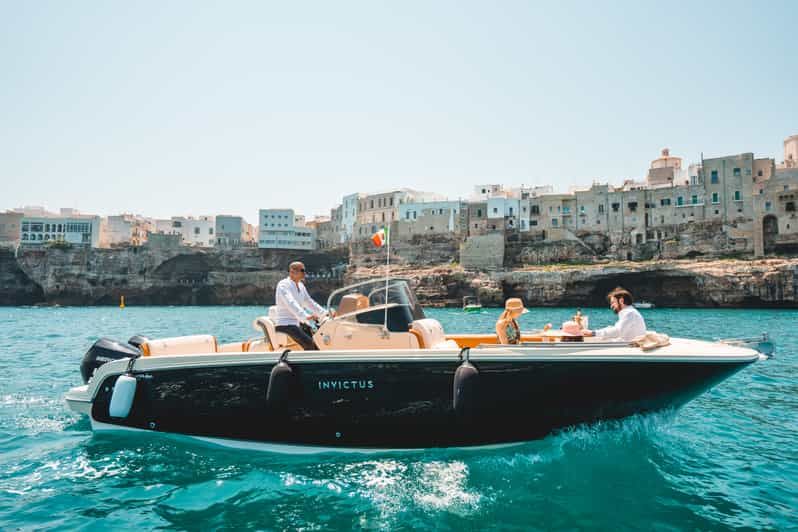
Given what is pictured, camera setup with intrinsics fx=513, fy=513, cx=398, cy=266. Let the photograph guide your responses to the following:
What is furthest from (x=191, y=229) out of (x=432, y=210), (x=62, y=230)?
(x=432, y=210)

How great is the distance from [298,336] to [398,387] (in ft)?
5.02

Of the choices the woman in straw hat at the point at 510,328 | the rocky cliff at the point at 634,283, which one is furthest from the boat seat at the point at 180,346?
the rocky cliff at the point at 634,283

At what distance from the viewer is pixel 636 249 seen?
6219 centimetres

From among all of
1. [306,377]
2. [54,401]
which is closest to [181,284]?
[54,401]

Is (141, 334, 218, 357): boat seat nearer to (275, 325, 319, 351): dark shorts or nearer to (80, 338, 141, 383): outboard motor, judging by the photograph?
(80, 338, 141, 383): outboard motor

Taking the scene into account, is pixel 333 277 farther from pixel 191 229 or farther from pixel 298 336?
pixel 298 336

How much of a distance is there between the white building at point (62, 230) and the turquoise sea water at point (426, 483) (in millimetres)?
88875

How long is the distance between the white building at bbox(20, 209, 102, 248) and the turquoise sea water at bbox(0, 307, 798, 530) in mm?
88875

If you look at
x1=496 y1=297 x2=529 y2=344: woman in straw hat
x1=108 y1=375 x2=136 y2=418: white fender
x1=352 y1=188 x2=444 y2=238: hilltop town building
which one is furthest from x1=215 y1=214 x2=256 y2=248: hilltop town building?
x1=496 y1=297 x2=529 y2=344: woman in straw hat

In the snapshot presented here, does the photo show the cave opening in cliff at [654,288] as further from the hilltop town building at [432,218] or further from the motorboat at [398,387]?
the motorboat at [398,387]

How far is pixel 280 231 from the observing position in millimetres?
86062

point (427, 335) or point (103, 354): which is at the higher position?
point (427, 335)

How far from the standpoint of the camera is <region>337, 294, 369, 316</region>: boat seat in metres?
6.98

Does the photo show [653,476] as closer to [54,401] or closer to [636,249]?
[54,401]
